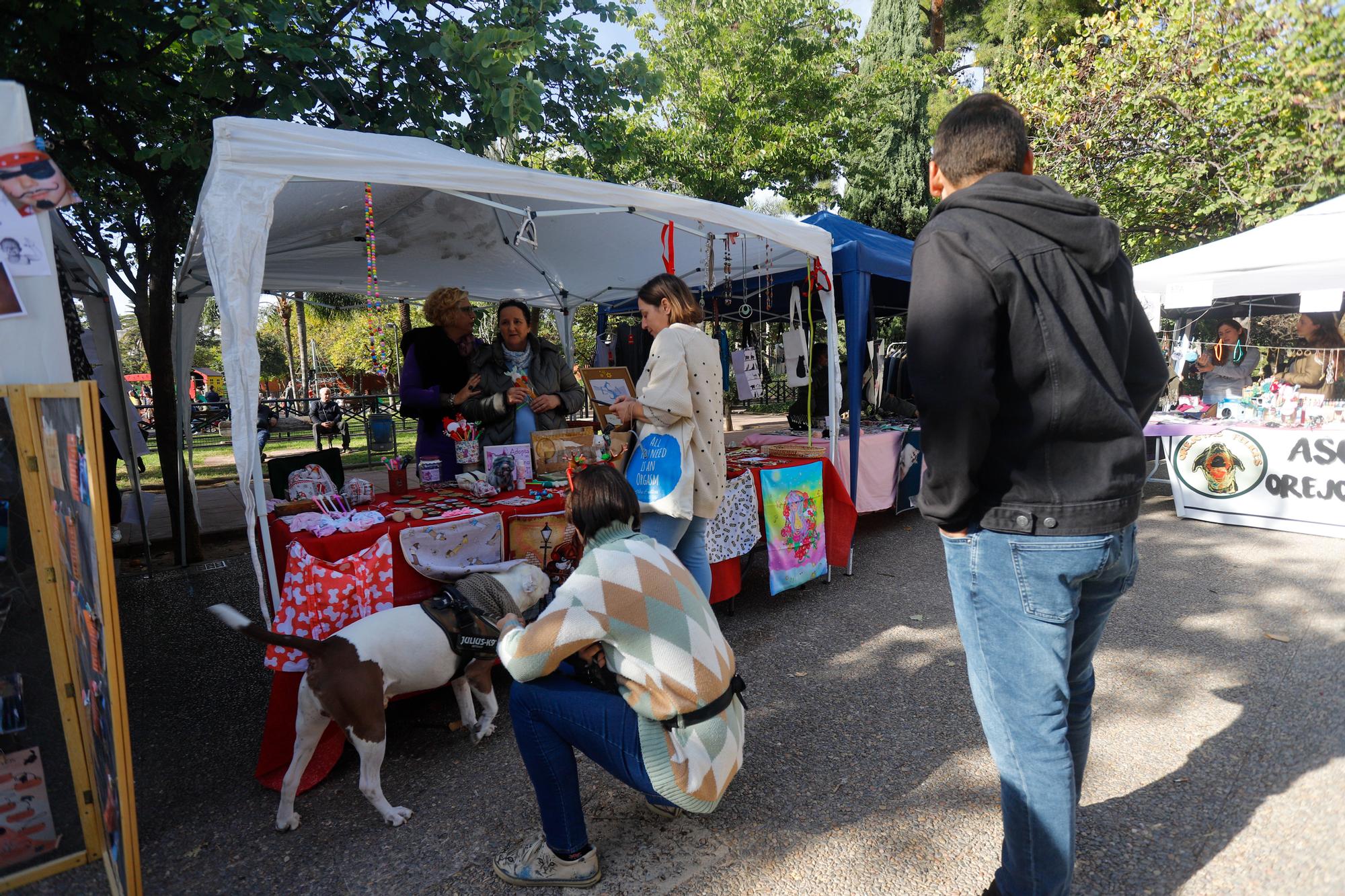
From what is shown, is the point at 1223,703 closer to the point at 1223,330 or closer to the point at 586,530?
the point at 586,530

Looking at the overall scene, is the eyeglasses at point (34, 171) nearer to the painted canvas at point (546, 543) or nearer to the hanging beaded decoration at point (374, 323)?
the hanging beaded decoration at point (374, 323)

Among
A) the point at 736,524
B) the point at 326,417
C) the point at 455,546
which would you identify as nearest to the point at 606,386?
the point at 736,524

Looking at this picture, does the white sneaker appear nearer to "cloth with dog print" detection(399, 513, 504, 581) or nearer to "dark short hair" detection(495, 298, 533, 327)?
"cloth with dog print" detection(399, 513, 504, 581)

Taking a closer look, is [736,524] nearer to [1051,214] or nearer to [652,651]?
[652,651]

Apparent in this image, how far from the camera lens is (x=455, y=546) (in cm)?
293

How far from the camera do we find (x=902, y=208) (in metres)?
17.5

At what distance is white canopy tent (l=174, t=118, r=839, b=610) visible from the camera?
2.42 metres

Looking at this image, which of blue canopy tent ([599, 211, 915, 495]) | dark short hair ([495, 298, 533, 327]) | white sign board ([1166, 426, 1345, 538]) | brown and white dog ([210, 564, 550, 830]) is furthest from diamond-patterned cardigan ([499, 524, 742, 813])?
white sign board ([1166, 426, 1345, 538])

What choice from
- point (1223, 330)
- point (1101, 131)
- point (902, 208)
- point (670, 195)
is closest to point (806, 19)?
point (902, 208)

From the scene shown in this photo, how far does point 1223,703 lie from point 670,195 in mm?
3349

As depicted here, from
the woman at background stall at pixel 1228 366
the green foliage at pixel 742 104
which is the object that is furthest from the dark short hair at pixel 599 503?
the green foliage at pixel 742 104

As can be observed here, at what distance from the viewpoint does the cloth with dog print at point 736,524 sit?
3820 millimetres

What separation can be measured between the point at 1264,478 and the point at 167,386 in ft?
27.4

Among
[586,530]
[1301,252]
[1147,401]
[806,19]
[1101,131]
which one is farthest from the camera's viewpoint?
[806,19]
